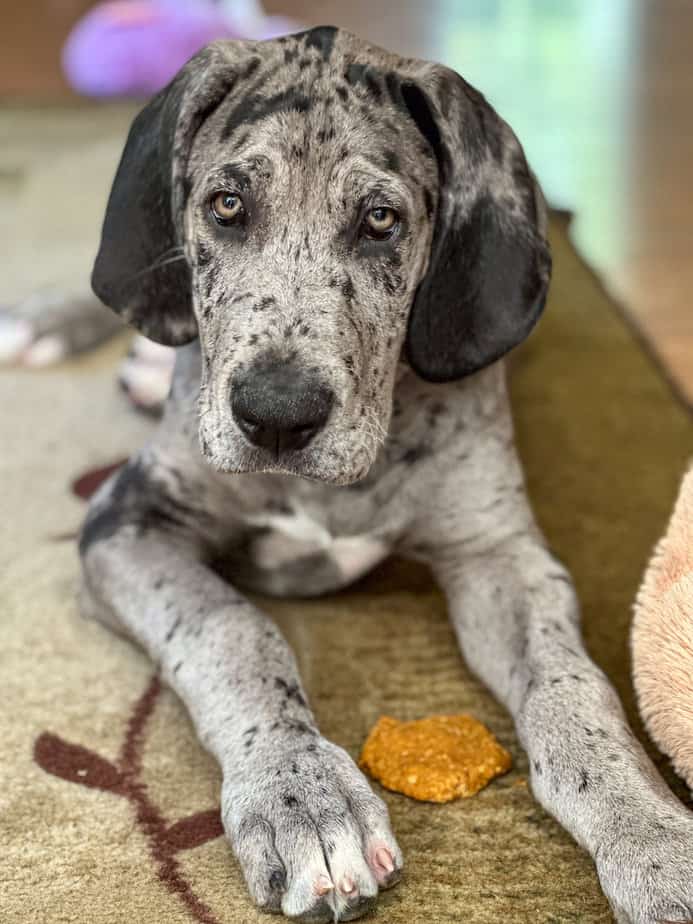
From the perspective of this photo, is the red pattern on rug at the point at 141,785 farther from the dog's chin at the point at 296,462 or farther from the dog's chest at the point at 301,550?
the dog's chin at the point at 296,462

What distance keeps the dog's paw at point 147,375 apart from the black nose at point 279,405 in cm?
171

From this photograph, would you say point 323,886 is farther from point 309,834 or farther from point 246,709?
point 246,709

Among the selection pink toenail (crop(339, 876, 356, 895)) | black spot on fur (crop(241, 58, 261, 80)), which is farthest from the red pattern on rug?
black spot on fur (crop(241, 58, 261, 80))

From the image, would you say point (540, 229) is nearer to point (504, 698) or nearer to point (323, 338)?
point (323, 338)

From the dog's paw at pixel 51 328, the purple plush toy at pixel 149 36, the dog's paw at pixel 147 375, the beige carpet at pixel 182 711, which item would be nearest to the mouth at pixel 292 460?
the beige carpet at pixel 182 711

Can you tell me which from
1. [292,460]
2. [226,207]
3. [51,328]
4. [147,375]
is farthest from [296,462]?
[51,328]

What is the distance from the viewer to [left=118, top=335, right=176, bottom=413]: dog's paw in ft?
14.0

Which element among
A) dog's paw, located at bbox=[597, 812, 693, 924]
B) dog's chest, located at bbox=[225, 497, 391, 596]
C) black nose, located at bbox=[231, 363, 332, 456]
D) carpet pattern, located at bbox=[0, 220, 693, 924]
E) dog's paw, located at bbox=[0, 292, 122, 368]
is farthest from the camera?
dog's paw, located at bbox=[0, 292, 122, 368]

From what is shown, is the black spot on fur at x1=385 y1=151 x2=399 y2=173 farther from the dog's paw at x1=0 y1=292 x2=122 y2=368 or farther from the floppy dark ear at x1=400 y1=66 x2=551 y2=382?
the dog's paw at x1=0 y1=292 x2=122 y2=368

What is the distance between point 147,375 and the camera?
4.31 metres

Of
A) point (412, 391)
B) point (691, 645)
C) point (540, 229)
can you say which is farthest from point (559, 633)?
point (540, 229)

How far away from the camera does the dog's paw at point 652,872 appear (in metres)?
2.13

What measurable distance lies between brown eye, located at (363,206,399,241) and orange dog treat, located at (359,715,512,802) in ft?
3.26

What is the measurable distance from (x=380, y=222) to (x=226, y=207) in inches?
12.4
